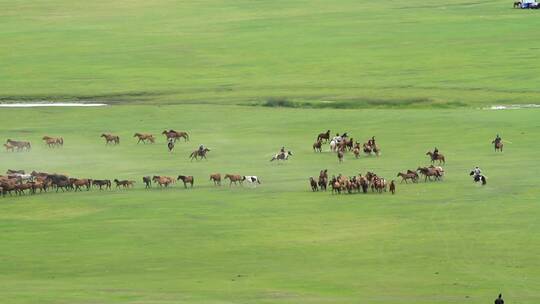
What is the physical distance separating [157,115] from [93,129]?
14.6 ft

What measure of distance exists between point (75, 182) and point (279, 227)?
9767 mm

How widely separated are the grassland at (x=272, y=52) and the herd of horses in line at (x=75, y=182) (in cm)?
2256

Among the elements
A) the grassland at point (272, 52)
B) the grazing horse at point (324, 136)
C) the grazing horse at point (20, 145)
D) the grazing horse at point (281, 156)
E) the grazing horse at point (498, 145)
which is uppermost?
the grassland at point (272, 52)

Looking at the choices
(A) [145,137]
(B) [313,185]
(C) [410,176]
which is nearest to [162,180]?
(B) [313,185]

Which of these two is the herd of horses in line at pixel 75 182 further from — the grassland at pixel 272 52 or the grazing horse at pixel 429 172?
the grassland at pixel 272 52

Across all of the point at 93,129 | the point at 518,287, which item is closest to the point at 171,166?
the point at 93,129

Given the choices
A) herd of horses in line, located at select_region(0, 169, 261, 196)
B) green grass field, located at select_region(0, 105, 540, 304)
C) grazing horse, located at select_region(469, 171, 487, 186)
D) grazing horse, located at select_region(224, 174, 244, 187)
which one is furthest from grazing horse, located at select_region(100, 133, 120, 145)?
grazing horse, located at select_region(469, 171, 487, 186)

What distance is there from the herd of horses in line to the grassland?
22.6 meters

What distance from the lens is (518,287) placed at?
3369cm

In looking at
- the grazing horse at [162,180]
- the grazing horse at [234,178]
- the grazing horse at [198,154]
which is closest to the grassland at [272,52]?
the grazing horse at [198,154]

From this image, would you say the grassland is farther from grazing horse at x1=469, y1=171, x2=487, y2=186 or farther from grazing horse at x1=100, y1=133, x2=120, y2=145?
grazing horse at x1=469, y1=171, x2=487, y2=186

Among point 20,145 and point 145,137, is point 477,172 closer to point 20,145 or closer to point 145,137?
point 145,137

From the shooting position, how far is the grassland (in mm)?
76438

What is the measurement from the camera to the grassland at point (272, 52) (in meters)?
76.4
